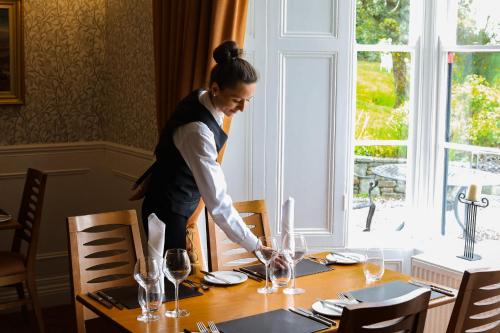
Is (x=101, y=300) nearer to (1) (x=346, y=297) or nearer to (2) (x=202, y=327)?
(2) (x=202, y=327)

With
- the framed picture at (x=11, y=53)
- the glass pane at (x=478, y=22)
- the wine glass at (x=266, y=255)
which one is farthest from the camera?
the framed picture at (x=11, y=53)

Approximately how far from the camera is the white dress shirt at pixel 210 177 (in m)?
2.94

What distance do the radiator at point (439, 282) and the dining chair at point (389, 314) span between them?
1.62 m

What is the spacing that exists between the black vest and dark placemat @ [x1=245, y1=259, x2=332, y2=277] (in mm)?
416

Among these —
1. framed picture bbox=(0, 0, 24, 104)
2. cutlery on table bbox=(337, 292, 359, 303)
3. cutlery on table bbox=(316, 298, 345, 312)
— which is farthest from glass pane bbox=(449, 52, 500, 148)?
framed picture bbox=(0, 0, 24, 104)

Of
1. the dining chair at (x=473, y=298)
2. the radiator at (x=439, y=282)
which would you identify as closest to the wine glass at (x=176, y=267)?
the dining chair at (x=473, y=298)

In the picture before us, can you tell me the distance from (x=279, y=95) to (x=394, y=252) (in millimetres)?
1073

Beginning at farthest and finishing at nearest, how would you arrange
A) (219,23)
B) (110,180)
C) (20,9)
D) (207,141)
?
(110,180) → (20,9) → (219,23) → (207,141)

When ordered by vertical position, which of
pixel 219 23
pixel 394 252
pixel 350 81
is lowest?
pixel 394 252

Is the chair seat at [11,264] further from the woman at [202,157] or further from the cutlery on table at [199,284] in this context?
the cutlery on table at [199,284]

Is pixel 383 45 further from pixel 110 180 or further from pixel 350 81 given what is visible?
pixel 110 180

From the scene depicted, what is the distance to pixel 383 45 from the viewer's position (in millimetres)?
4070

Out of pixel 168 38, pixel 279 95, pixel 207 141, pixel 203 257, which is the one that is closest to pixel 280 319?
pixel 207 141

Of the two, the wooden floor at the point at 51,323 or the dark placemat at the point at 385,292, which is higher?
the dark placemat at the point at 385,292
